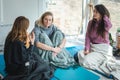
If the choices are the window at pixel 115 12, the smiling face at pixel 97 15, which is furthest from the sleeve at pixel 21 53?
the window at pixel 115 12

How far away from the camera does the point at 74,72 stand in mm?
2633

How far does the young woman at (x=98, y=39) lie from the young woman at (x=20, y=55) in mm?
659

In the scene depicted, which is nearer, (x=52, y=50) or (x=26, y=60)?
(x=26, y=60)

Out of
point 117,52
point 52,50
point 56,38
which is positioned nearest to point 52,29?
point 56,38

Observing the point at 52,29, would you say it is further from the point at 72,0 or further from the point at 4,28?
the point at 72,0

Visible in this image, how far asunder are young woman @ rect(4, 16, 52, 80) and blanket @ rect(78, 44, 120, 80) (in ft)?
2.02

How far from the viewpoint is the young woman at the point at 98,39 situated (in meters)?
2.83

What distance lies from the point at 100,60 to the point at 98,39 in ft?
0.96

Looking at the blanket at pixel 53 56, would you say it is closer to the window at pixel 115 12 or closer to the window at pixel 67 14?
the window at pixel 67 14

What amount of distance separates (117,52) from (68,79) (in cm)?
112

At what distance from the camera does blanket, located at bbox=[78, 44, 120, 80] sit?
8.63 ft

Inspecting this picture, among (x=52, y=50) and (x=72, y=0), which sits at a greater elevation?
(x=72, y=0)

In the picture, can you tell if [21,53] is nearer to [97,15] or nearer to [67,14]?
[97,15]

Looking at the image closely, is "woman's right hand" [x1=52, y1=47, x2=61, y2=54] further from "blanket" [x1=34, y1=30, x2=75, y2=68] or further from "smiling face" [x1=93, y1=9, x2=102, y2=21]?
"smiling face" [x1=93, y1=9, x2=102, y2=21]
